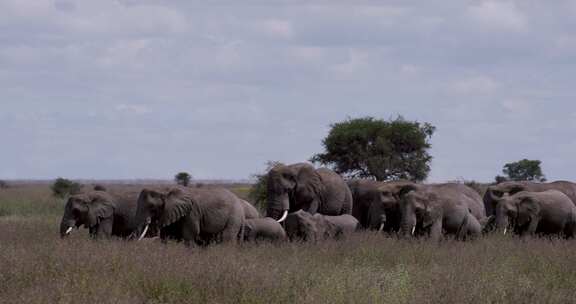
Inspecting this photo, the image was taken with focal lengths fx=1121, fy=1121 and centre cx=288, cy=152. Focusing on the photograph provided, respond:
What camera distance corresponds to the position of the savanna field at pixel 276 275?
13.2 metres

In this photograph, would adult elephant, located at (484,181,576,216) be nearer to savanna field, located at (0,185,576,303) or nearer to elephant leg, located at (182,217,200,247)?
savanna field, located at (0,185,576,303)

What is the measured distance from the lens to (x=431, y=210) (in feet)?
71.7

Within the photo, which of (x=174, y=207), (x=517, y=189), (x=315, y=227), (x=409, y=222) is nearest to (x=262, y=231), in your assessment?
(x=315, y=227)

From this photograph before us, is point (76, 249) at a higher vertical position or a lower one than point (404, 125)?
lower

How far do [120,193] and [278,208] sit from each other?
331cm

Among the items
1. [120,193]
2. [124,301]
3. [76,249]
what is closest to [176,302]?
[124,301]

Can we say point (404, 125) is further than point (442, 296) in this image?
Yes

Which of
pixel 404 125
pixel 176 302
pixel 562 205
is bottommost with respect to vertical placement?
pixel 176 302

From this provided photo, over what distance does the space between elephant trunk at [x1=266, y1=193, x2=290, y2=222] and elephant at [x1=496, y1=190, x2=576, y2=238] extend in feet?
14.6

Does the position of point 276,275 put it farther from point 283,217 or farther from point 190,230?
point 283,217

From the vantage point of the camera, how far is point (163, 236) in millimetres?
19641

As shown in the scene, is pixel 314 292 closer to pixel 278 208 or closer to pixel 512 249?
pixel 512 249

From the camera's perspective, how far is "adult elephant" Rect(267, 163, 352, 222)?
23672 mm

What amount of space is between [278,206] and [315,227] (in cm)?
232
